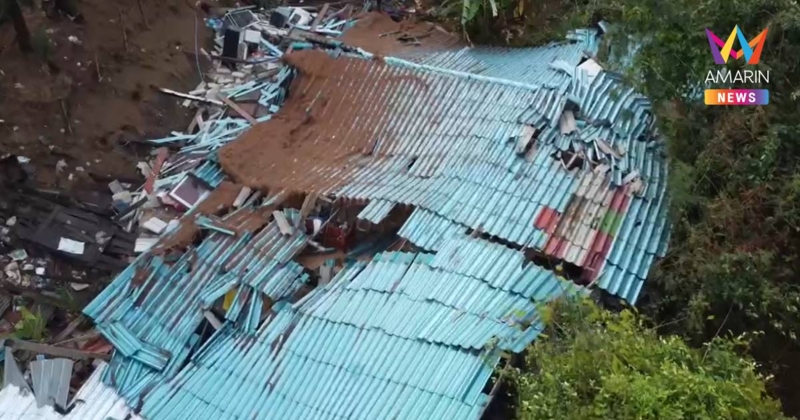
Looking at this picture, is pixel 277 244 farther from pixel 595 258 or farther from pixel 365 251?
pixel 595 258

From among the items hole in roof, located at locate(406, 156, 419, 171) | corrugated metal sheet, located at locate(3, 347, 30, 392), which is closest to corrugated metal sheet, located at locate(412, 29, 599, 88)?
hole in roof, located at locate(406, 156, 419, 171)

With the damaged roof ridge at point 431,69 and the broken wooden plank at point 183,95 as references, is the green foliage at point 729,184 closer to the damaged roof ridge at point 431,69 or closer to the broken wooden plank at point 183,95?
the damaged roof ridge at point 431,69

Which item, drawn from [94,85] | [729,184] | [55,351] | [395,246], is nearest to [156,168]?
[94,85]

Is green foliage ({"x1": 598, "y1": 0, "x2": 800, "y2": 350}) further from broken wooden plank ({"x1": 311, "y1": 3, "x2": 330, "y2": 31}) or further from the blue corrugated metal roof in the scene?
broken wooden plank ({"x1": 311, "y1": 3, "x2": 330, "y2": 31})

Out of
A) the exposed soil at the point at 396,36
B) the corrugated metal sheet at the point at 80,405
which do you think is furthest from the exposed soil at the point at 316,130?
→ the corrugated metal sheet at the point at 80,405

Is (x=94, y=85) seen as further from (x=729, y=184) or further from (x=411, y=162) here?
(x=729, y=184)
